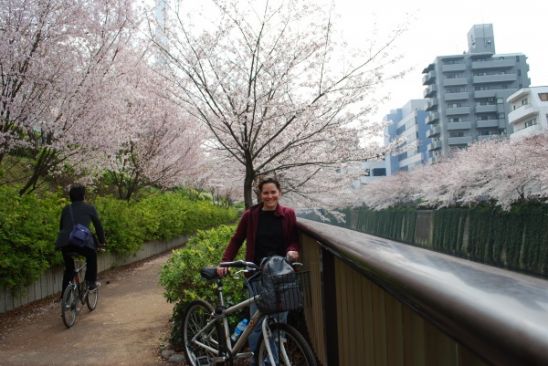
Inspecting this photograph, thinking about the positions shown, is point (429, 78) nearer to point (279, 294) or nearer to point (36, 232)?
point (36, 232)

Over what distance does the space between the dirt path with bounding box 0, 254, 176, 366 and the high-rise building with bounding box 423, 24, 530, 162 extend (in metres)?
70.4

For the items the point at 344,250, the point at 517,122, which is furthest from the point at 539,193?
the point at 517,122

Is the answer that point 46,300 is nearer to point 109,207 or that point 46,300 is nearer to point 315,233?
point 109,207

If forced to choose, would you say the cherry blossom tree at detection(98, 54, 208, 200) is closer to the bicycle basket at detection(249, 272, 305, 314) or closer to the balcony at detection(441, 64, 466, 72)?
the bicycle basket at detection(249, 272, 305, 314)

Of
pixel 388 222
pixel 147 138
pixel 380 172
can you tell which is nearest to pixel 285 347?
pixel 147 138

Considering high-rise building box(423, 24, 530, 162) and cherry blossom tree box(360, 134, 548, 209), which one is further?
high-rise building box(423, 24, 530, 162)

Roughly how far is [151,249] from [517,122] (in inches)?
2252


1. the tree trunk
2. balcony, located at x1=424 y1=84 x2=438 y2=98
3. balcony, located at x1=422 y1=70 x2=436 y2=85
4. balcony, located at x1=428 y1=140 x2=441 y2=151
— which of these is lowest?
the tree trunk

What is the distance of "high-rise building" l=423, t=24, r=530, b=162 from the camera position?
71.8 m

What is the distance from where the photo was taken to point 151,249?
14.3 metres

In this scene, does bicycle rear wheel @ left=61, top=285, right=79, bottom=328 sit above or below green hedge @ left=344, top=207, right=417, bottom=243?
above

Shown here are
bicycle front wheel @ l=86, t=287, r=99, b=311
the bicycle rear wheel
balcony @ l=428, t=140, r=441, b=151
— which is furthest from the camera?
balcony @ l=428, t=140, r=441, b=151

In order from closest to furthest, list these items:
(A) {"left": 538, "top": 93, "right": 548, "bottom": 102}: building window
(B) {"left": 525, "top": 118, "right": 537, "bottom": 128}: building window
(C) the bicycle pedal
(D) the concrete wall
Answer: (C) the bicycle pedal < (D) the concrete wall < (A) {"left": 538, "top": 93, "right": 548, "bottom": 102}: building window < (B) {"left": 525, "top": 118, "right": 537, "bottom": 128}: building window

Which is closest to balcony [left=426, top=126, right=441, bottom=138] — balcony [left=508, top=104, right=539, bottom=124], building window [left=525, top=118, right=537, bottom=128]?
balcony [left=508, top=104, right=539, bottom=124]
